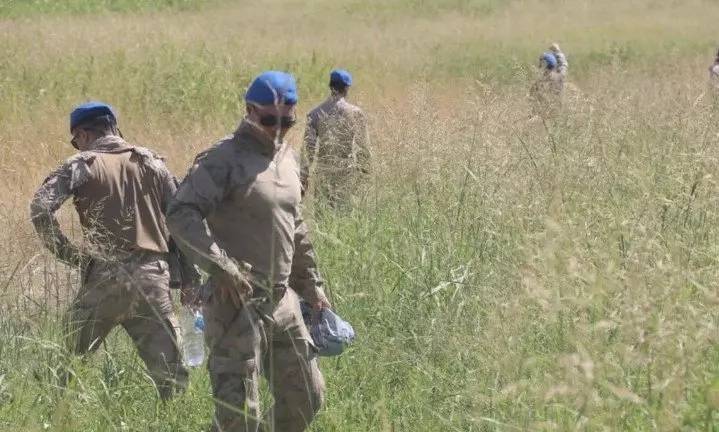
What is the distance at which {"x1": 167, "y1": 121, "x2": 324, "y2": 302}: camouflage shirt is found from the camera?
4883mm

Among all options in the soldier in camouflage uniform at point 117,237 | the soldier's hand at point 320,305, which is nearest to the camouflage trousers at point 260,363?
the soldier's hand at point 320,305

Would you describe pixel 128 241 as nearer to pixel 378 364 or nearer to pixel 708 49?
pixel 378 364

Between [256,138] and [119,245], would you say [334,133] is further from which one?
[256,138]

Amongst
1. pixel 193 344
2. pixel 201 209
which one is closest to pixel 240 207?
pixel 201 209

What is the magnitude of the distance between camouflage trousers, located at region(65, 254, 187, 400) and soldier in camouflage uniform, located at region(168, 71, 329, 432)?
103 centimetres

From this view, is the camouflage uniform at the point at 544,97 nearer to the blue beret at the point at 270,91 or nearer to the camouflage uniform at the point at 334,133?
the camouflage uniform at the point at 334,133

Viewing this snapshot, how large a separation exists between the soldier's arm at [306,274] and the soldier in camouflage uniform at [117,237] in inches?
35.0

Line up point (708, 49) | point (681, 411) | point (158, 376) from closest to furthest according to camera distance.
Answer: point (681, 411) < point (158, 376) < point (708, 49)

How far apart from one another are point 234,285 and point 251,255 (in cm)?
25

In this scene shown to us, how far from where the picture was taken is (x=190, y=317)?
6.41m

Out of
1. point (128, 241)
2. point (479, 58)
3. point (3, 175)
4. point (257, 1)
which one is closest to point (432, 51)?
point (479, 58)

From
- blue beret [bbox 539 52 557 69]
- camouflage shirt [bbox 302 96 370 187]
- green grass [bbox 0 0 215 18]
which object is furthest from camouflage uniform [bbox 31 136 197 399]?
green grass [bbox 0 0 215 18]

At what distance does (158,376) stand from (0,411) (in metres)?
0.94

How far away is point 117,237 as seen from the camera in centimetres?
628
